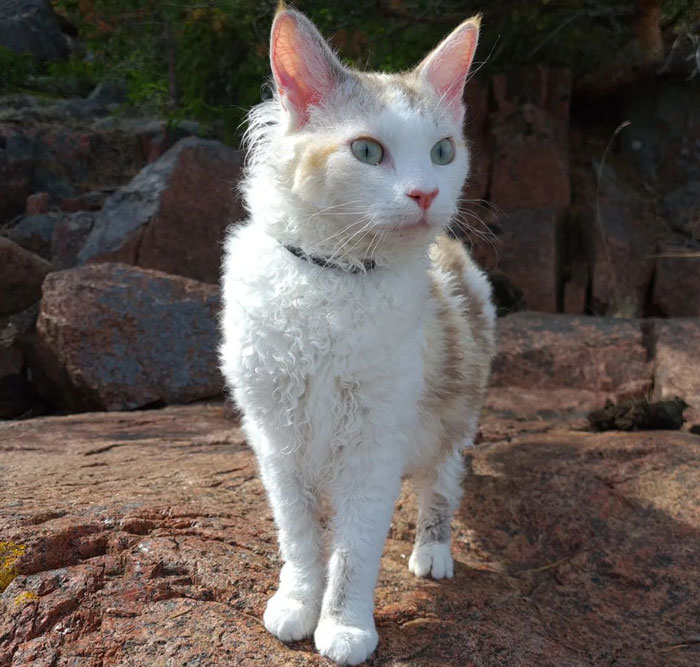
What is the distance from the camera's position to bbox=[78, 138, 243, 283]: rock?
19.5ft

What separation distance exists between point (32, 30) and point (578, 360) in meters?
4.11

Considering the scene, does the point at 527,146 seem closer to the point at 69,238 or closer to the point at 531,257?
the point at 531,257

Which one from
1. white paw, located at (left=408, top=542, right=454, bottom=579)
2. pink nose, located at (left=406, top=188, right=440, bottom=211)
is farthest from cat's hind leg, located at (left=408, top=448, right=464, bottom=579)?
pink nose, located at (left=406, top=188, right=440, bottom=211)

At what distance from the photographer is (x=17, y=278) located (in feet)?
17.4

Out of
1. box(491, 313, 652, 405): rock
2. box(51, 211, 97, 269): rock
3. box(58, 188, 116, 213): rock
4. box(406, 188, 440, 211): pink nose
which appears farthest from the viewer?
box(58, 188, 116, 213): rock

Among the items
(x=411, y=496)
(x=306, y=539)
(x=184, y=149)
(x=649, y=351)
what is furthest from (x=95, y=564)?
(x=184, y=149)

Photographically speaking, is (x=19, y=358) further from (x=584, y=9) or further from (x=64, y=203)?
(x=584, y=9)

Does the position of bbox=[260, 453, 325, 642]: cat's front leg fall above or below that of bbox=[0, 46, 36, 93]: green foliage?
below

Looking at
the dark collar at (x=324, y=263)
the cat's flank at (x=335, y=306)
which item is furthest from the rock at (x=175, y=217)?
the dark collar at (x=324, y=263)

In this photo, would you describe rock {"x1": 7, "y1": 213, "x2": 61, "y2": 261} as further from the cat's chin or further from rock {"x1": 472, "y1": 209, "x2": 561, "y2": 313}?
the cat's chin

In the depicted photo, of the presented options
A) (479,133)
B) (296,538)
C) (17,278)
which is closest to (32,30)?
(17,278)

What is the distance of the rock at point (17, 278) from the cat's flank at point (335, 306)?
143 inches

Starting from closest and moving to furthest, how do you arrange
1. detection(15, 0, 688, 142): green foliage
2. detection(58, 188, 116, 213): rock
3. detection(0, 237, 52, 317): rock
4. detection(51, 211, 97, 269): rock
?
1. detection(15, 0, 688, 142): green foliage
2. detection(0, 237, 52, 317): rock
3. detection(51, 211, 97, 269): rock
4. detection(58, 188, 116, 213): rock

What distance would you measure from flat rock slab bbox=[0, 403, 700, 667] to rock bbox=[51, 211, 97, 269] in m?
2.90
